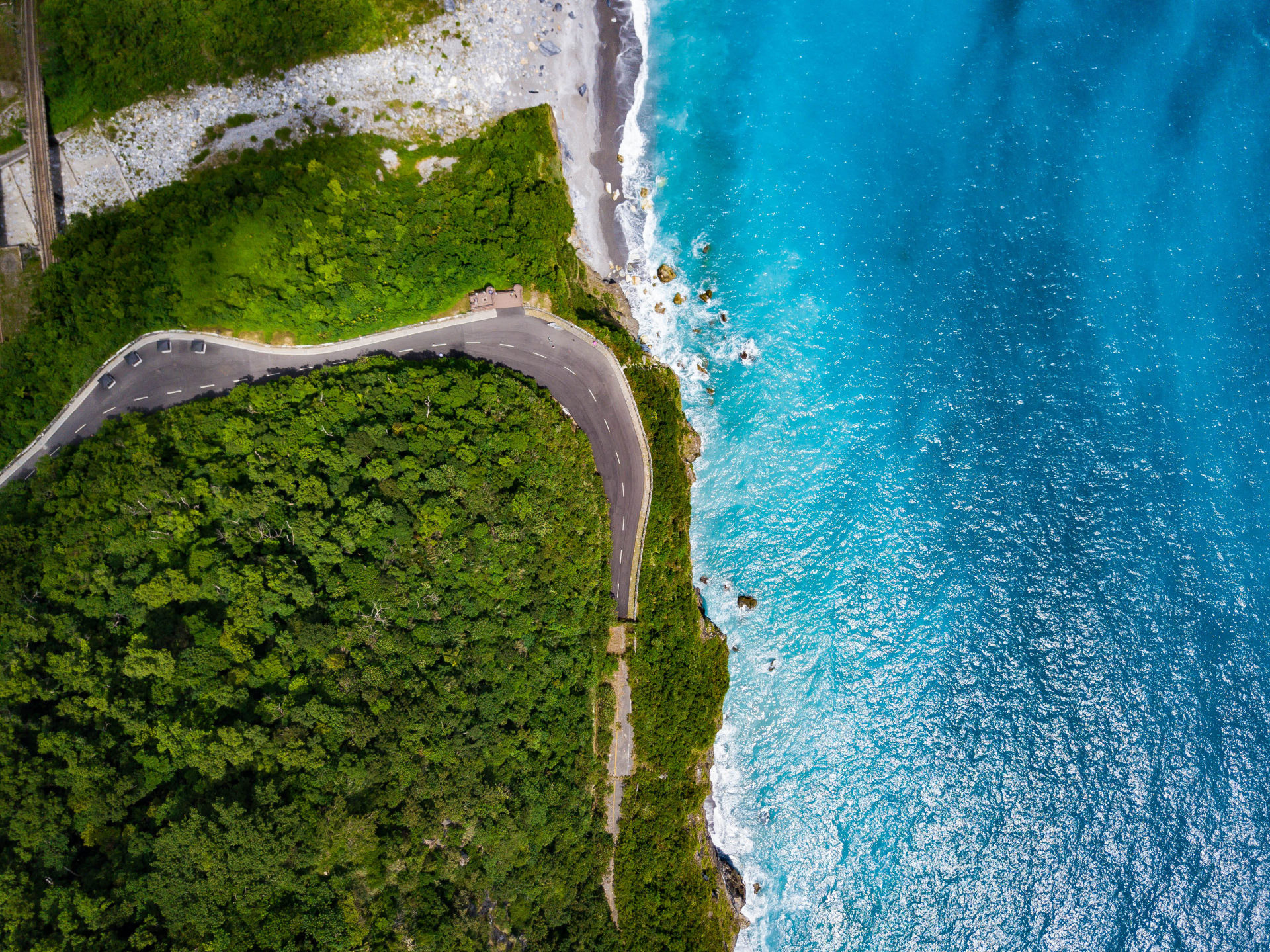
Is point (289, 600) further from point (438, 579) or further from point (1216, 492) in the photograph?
point (1216, 492)

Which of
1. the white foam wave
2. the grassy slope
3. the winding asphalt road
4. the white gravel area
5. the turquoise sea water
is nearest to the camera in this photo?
the grassy slope

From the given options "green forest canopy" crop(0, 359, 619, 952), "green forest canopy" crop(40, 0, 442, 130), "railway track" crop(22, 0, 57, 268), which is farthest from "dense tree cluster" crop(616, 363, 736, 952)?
"railway track" crop(22, 0, 57, 268)

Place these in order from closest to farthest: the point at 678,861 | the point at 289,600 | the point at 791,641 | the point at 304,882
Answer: the point at 304,882
the point at 289,600
the point at 678,861
the point at 791,641

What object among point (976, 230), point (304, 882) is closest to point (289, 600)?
point (304, 882)

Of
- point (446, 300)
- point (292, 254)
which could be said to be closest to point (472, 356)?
point (446, 300)

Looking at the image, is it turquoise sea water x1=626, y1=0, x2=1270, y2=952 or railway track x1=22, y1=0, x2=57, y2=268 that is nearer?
railway track x1=22, y1=0, x2=57, y2=268

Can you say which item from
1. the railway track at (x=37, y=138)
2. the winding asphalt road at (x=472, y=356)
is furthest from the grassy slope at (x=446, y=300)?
the railway track at (x=37, y=138)

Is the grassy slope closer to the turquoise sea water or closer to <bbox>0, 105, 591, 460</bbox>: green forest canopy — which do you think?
<bbox>0, 105, 591, 460</bbox>: green forest canopy
